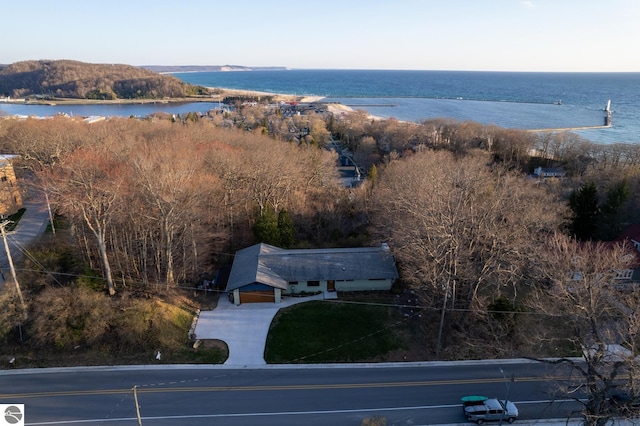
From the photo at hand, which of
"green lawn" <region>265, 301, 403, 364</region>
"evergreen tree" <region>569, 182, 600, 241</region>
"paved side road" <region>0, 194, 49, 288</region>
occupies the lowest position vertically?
"green lawn" <region>265, 301, 403, 364</region>

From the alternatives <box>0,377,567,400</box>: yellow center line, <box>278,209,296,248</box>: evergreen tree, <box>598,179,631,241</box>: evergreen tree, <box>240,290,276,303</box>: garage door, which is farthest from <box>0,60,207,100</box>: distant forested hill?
<box>598,179,631,241</box>: evergreen tree

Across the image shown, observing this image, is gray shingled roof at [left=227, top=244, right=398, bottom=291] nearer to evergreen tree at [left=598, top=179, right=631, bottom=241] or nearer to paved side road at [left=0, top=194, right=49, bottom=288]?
paved side road at [left=0, top=194, right=49, bottom=288]

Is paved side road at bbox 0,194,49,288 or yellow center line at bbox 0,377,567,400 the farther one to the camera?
paved side road at bbox 0,194,49,288

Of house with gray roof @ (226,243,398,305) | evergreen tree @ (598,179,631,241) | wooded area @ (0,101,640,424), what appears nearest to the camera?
wooded area @ (0,101,640,424)

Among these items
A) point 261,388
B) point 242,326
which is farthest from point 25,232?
point 261,388

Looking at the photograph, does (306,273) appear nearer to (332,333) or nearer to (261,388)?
(332,333)

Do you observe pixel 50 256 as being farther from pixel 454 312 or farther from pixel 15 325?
pixel 454 312

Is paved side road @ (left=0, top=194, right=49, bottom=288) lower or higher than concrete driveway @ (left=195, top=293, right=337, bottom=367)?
higher

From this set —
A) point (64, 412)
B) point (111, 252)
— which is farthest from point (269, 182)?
point (64, 412)
